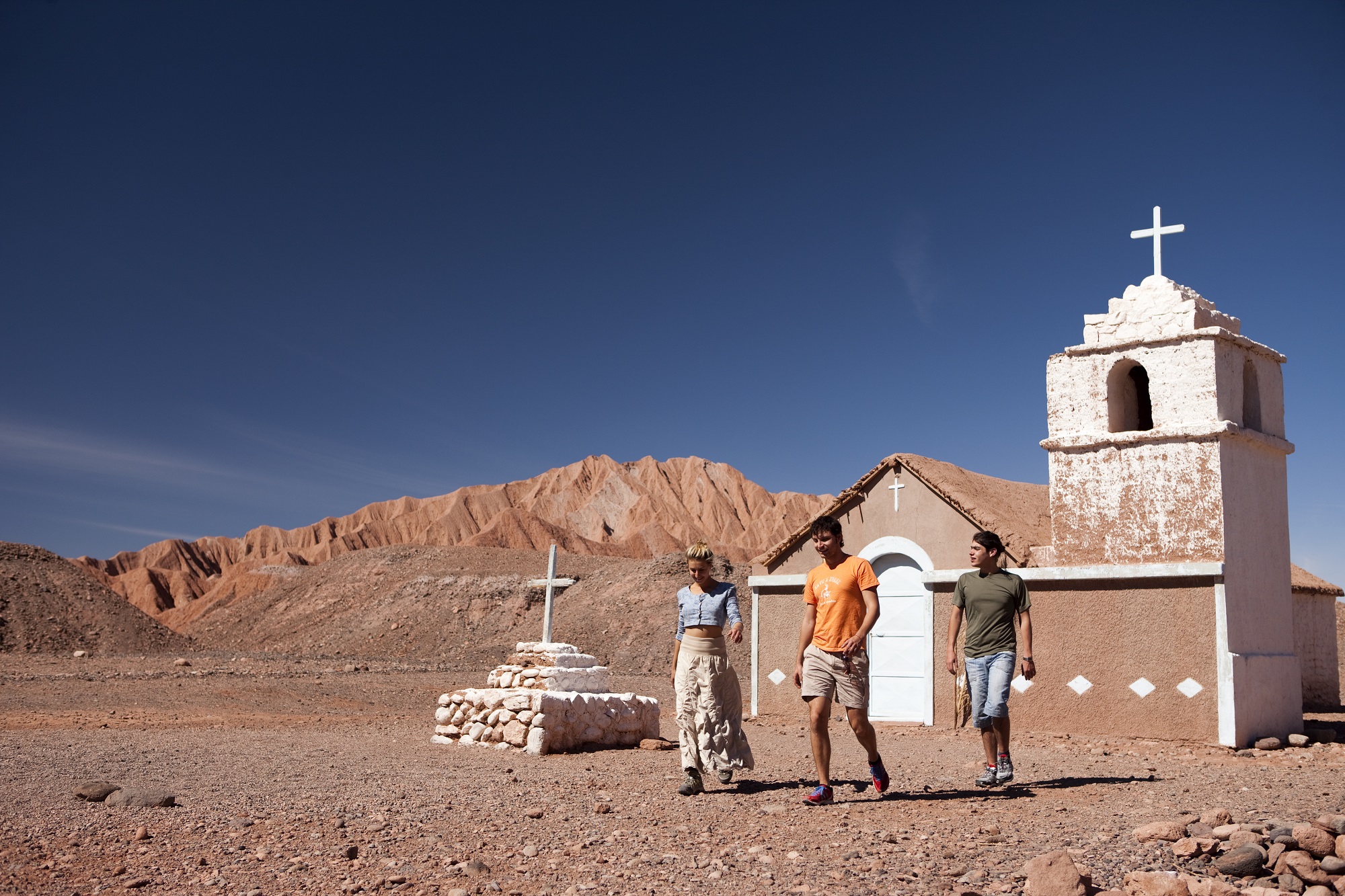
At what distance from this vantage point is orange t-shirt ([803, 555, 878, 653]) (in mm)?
6469

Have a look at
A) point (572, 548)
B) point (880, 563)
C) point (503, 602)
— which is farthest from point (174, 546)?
point (880, 563)

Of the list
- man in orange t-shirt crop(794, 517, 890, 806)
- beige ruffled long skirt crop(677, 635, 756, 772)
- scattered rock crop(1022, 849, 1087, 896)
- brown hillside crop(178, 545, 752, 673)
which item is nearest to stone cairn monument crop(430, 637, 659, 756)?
beige ruffled long skirt crop(677, 635, 756, 772)

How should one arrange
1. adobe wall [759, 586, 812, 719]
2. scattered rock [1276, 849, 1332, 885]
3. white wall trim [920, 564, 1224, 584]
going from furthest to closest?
adobe wall [759, 586, 812, 719] < white wall trim [920, 564, 1224, 584] < scattered rock [1276, 849, 1332, 885]

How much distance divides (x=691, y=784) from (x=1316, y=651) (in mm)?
16810

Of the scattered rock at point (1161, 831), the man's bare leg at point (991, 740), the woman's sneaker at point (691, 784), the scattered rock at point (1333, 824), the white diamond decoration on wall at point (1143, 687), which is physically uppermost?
the white diamond decoration on wall at point (1143, 687)

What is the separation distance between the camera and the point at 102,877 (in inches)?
187

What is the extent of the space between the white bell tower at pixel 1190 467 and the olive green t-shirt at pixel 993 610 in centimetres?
558

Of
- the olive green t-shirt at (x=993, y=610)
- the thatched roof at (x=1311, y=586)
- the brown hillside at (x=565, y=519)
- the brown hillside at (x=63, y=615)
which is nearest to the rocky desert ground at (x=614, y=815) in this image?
the olive green t-shirt at (x=993, y=610)

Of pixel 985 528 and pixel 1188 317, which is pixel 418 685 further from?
pixel 1188 317

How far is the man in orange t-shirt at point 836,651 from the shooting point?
6406 mm

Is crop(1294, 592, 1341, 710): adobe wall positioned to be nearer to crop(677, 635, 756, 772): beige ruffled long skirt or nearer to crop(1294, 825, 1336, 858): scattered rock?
crop(677, 635, 756, 772): beige ruffled long skirt

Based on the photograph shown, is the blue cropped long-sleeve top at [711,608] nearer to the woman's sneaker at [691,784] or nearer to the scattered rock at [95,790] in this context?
the woman's sneaker at [691,784]

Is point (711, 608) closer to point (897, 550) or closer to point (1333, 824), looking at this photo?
point (1333, 824)

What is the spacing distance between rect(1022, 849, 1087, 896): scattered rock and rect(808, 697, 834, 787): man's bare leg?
206 centimetres
